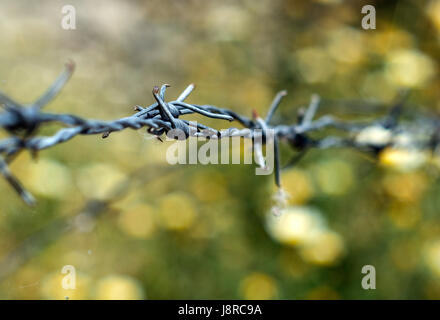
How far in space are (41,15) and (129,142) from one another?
1232 mm

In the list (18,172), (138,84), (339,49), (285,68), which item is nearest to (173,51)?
(138,84)

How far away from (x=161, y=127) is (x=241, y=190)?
90 cm

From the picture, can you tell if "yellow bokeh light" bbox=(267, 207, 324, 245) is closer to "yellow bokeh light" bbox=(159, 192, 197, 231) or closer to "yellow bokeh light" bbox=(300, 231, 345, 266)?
"yellow bokeh light" bbox=(300, 231, 345, 266)

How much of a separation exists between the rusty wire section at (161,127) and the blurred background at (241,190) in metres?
0.13

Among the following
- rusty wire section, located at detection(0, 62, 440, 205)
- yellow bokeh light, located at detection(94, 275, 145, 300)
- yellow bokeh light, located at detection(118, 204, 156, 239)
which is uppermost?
yellow bokeh light, located at detection(118, 204, 156, 239)

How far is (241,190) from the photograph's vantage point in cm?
120

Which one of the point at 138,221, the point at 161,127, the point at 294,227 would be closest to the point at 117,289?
the point at 138,221

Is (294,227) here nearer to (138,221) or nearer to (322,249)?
(322,249)

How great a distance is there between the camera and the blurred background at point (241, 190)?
97 cm

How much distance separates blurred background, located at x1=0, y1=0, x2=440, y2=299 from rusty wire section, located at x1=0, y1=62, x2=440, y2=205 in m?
0.13

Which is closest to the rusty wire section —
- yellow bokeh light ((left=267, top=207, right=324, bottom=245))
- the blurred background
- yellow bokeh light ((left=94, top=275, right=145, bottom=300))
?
the blurred background

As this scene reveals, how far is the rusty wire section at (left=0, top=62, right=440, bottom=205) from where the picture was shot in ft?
0.70

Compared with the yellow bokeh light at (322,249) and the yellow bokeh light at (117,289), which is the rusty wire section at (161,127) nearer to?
the yellow bokeh light at (322,249)

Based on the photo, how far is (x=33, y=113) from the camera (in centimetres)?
21
